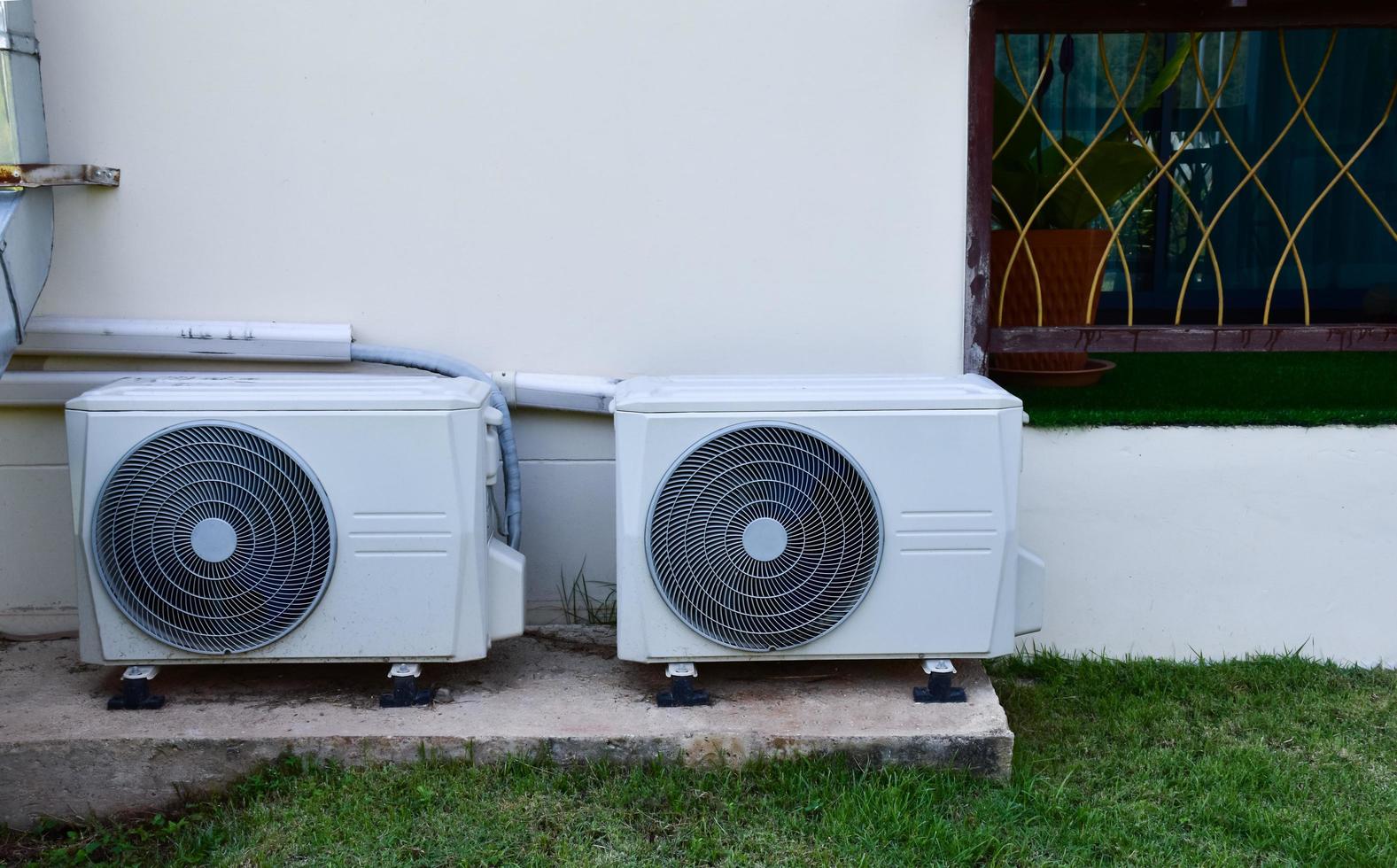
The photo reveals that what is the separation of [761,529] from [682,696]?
0.43 metres

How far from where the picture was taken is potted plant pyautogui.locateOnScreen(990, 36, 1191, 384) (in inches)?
128

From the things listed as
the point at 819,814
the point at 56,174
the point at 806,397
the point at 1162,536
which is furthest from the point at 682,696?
the point at 56,174

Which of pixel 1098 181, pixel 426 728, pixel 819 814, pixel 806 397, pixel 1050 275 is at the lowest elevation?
pixel 819 814

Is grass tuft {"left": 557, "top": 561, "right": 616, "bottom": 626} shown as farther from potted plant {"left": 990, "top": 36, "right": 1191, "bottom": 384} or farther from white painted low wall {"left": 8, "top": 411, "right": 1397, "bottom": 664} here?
potted plant {"left": 990, "top": 36, "right": 1191, "bottom": 384}

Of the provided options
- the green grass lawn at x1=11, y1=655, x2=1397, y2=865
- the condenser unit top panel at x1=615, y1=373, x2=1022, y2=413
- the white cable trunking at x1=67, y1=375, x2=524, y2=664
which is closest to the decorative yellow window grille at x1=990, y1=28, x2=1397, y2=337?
the condenser unit top panel at x1=615, y1=373, x2=1022, y2=413

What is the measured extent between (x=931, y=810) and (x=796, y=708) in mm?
379

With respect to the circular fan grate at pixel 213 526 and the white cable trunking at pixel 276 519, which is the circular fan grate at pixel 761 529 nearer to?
the white cable trunking at pixel 276 519

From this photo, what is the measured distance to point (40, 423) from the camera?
2.86 metres

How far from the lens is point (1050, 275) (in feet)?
10.9

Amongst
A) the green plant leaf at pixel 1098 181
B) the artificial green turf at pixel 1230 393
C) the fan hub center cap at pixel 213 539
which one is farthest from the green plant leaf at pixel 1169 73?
the fan hub center cap at pixel 213 539

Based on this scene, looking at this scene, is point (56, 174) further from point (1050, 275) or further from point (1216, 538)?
point (1216, 538)

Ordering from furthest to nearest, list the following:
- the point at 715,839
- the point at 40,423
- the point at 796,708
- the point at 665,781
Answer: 1. the point at 40,423
2. the point at 796,708
3. the point at 665,781
4. the point at 715,839

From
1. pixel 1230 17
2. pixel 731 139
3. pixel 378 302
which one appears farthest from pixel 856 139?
pixel 378 302

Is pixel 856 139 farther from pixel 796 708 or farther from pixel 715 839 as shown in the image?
pixel 715 839
